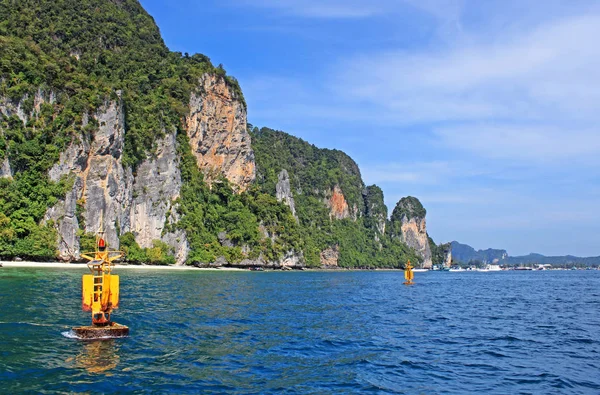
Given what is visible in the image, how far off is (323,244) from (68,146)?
11921 centimetres

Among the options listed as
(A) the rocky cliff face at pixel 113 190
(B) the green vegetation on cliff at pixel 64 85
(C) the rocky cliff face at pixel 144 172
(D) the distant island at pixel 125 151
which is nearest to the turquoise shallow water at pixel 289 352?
(B) the green vegetation on cliff at pixel 64 85

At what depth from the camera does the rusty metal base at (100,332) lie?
19.4 m

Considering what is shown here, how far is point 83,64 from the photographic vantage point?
10944 cm

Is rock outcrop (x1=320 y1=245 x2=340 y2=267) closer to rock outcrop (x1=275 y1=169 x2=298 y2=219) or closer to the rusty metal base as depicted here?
rock outcrop (x1=275 y1=169 x2=298 y2=219)

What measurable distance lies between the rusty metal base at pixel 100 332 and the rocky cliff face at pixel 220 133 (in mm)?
116460

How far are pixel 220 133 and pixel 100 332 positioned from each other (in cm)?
12747

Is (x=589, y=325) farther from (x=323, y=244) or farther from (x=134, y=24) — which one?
(x=323, y=244)

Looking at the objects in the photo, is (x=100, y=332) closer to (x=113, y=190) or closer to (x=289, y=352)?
(x=289, y=352)

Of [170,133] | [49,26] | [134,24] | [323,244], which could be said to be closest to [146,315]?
[170,133]

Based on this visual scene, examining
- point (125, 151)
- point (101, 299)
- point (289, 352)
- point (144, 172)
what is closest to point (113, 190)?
point (125, 151)

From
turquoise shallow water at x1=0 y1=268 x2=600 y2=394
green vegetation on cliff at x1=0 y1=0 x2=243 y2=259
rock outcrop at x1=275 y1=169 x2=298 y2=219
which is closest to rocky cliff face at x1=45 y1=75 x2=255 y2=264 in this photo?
green vegetation on cliff at x1=0 y1=0 x2=243 y2=259

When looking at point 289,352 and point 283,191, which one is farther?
point 283,191

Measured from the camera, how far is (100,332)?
19.7 metres

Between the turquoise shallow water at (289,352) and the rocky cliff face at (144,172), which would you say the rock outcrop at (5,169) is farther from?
the turquoise shallow water at (289,352)
